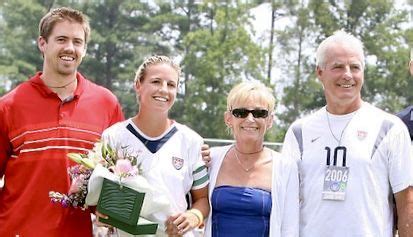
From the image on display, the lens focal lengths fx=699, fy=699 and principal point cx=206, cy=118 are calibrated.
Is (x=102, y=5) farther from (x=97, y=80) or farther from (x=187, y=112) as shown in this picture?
(x=187, y=112)

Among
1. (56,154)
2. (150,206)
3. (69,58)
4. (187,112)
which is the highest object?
(187,112)

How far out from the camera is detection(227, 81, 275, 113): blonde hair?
4168 mm

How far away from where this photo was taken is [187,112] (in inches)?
1158

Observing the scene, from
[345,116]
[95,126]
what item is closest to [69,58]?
[95,126]

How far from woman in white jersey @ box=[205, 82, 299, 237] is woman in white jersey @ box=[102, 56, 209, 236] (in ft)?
0.38

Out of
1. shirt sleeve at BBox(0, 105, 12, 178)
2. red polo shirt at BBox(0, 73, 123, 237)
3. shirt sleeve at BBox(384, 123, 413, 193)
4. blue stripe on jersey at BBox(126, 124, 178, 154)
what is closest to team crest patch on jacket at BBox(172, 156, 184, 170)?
blue stripe on jersey at BBox(126, 124, 178, 154)

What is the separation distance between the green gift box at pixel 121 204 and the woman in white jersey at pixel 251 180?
504mm

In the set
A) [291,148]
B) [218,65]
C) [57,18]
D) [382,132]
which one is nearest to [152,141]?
[291,148]

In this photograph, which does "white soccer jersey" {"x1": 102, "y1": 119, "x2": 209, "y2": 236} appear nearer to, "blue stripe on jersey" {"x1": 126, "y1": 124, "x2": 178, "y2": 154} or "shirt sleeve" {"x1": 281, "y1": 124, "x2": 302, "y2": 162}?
"blue stripe on jersey" {"x1": 126, "y1": 124, "x2": 178, "y2": 154}

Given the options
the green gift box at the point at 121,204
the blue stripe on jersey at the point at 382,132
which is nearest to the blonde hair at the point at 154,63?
the green gift box at the point at 121,204

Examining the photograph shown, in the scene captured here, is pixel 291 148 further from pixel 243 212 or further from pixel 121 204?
pixel 121 204

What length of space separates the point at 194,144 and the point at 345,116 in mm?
922

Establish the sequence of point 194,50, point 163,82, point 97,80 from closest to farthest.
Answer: point 163,82 < point 194,50 < point 97,80

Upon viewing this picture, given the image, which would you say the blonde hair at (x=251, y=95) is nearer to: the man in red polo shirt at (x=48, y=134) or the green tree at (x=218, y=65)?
the man in red polo shirt at (x=48, y=134)
